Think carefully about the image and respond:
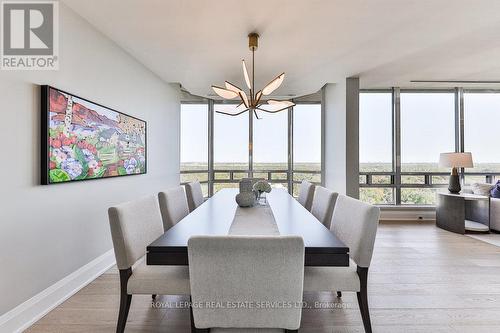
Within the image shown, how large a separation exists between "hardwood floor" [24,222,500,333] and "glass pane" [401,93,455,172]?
251 cm

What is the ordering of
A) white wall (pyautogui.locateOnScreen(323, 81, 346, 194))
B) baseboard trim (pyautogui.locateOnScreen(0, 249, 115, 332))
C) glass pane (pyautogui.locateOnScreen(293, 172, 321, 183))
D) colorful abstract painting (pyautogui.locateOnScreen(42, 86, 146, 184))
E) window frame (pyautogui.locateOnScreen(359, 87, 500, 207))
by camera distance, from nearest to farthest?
baseboard trim (pyautogui.locateOnScreen(0, 249, 115, 332)) < colorful abstract painting (pyautogui.locateOnScreen(42, 86, 146, 184)) < white wall (pyautogui.locateOnScreen(323, 81, 346, 194)) < window frame (pyautogui.locateOnScreen(359, 87, 500, 207)) < glass pane (pyautogui.locateOnScreen(293, 172, 321, 183))

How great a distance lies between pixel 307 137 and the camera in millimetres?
5977

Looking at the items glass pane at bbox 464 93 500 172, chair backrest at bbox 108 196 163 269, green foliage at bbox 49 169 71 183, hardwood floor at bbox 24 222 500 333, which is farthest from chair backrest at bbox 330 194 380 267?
glass pane at bbox 464 93 500 172

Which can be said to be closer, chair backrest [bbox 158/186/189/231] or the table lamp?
chair backrest [bbox 158/186/189/231]

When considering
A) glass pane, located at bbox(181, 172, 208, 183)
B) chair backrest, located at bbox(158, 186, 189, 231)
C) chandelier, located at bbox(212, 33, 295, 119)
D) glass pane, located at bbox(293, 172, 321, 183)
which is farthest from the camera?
glass pane, located at bbox(293, 172, 321, 183)

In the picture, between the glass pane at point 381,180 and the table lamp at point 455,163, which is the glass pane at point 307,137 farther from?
the table lamp at point 455,163

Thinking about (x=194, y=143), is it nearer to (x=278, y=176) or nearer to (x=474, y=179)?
(x=278, y=176)

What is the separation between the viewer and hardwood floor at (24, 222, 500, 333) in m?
2.01

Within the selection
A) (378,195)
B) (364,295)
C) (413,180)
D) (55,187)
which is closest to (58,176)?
(55,187)

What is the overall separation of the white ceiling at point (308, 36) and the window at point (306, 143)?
56.0 inches

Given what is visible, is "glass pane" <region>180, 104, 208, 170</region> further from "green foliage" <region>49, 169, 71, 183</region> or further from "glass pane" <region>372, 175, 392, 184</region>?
"glass pane" <region>372, 175, 392, 184</region>

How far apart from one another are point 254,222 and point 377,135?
4.48 m

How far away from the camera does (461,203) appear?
4.49 m

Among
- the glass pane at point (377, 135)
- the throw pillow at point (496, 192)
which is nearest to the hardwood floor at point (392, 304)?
the throw pillow at point (496, 192)
